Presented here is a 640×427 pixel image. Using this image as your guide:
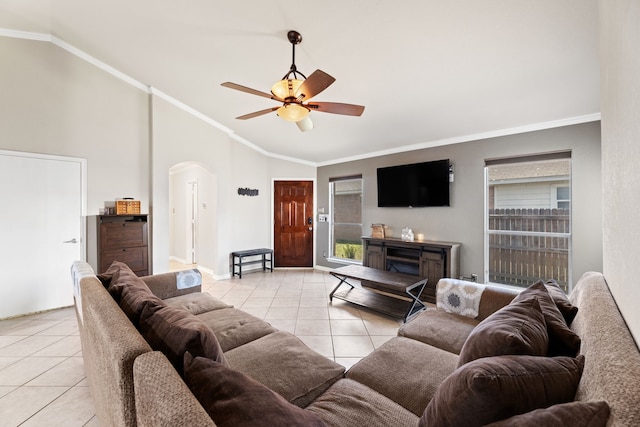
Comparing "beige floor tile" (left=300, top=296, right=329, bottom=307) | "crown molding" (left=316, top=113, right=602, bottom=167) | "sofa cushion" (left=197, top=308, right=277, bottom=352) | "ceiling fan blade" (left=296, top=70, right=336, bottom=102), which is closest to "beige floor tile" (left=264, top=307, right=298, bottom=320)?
"beige floor tile" (left=300, top=296, right=329, bottom=307)

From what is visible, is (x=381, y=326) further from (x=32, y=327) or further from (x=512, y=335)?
(x=32, y=327)

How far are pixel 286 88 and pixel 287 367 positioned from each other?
207 cm

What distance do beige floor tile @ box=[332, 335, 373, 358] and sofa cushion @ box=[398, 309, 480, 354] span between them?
68 cm

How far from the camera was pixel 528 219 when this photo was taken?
3.49 meters

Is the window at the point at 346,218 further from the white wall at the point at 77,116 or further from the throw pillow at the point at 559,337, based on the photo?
the throw pillow at the point at 559,337

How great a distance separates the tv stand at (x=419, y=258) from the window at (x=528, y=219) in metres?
0.55

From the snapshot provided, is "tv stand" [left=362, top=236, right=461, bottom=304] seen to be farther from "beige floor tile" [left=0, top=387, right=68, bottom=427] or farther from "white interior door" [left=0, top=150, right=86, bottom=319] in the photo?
"white interior door" [left=0, top=150, right=86, bottom=319]

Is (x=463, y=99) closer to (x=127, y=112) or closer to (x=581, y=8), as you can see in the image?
(x=581, y=8)

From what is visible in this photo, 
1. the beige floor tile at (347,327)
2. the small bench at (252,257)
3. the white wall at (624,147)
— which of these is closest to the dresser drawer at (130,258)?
the small bench at (252,257)

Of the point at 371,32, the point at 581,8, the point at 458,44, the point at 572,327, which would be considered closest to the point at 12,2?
the point at 371,32

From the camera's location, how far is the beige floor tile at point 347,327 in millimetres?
2883

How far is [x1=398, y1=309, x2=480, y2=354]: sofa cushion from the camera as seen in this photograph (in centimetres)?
177

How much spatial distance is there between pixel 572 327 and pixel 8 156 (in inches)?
215

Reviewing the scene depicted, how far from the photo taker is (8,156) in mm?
3164
